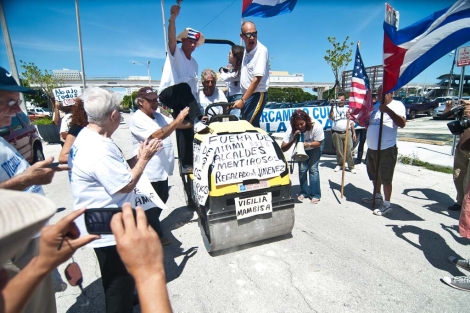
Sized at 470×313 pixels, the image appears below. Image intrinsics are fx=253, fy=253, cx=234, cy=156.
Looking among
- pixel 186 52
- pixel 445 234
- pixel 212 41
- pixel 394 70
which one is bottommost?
pixel 445 234

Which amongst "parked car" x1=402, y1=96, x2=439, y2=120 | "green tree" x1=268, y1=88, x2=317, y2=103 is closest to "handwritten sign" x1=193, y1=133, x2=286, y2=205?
"parked car" x1=402, y1=96, x2=439, y2=120

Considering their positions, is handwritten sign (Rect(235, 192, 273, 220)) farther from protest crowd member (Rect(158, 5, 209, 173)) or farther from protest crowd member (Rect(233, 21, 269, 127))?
protest crowd member (Rect(233, 21, 269, 127))

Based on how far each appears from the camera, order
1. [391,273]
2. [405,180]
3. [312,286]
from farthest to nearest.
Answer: [405,180], [391,273], [312,286]

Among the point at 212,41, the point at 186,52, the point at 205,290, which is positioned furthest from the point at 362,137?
the point at 205,290

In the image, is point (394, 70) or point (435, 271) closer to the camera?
point (435, 271)

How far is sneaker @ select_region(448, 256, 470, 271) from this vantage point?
8.48 ft

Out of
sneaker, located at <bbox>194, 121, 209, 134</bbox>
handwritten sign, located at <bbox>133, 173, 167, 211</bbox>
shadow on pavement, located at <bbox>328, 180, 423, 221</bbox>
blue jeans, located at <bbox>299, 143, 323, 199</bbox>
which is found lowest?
shadow on pavement, located at <bbox>328, 180, 423, 221</bbox>

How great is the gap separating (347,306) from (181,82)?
3.32 metres

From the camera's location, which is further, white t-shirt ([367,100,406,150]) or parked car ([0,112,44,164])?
parked car ([0,112,44,164])

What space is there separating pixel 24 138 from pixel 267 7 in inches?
267

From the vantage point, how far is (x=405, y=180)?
18.8 ft

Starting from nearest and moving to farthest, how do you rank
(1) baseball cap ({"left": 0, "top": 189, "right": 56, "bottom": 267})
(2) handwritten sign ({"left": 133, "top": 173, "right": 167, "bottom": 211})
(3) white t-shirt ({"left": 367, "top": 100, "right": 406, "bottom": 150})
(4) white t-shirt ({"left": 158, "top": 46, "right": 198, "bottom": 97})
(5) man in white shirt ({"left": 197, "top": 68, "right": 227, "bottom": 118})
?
(1) baseball cap ({"left": 0, "top": 189, "right": 56, "bottom": 267}), (2) handwritten sign ({"left": 133, "top": 173, "right": 167, "bottom": 211}), (4) white t-shirt ({"left": 158, "top": 46, "right": 198, "bottom": 97}), (3) white t-shirt ({"left": 367, "top": 100, "right": 406, "bottom": 150}), (5) man in white shirt ({"left": 197, "top": 68, "right": 227, "bottom": 118})

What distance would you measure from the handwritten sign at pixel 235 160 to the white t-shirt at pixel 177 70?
1.28 meters

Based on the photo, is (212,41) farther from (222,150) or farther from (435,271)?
(435,271)
